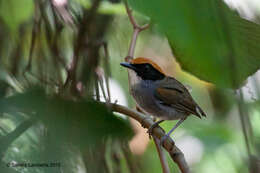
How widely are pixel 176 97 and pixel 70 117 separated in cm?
271

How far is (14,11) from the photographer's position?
112 inches

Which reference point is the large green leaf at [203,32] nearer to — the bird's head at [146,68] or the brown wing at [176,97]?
the bird's head at [146,68]

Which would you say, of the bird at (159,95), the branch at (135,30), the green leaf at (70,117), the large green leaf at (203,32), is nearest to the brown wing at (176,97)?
the bird at (159,95)

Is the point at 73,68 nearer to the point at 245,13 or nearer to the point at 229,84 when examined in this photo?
the point at 245,13

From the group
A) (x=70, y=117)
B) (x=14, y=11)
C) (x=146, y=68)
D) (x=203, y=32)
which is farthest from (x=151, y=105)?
(x=203, y=32)

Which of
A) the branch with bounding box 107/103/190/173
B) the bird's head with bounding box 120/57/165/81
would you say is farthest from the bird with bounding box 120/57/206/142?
the branch with bounding box 107/103/190/173

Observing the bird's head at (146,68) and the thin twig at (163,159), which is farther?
the bird's head at (146,68)

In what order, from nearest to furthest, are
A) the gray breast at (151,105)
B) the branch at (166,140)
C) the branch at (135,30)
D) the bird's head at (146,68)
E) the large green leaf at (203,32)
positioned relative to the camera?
1. the large green leaf at (203,32)
2. the branch at (166,140)
3. the branch at (135,30)
4. the bird's head at (146,68)
5. the gray breast at (151,105)

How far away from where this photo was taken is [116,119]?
3.53 feet

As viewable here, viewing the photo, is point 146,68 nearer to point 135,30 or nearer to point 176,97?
point 176,97

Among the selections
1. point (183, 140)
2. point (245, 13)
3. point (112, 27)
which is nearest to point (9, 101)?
point (245, 13)

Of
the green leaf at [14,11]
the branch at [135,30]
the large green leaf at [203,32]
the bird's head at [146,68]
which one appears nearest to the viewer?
the large green leaf at [203,32]

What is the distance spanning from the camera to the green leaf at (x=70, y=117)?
0.97m

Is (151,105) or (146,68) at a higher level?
(146,68)
